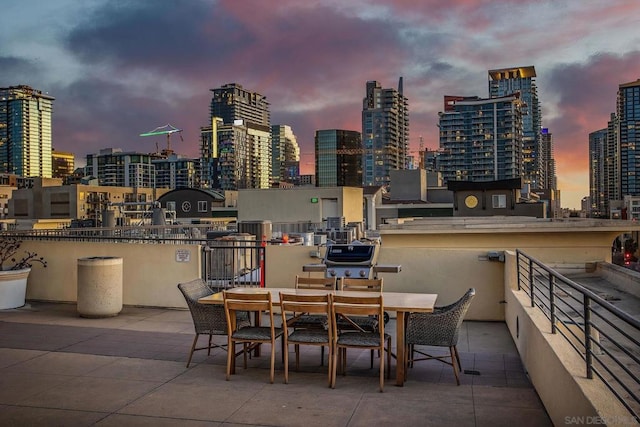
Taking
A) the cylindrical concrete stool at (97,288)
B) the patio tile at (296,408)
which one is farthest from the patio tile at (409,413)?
the cylindrical concrete stool at (97,288)

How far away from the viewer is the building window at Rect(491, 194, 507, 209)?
52375mm

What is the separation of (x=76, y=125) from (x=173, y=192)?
17843 mm

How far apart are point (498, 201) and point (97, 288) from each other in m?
46.1

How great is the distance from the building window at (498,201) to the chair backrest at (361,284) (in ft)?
152

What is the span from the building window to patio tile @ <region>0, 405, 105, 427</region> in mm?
50027

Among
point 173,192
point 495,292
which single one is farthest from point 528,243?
point 173,192

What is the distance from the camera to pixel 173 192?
2901 inches

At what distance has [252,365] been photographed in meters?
7.70

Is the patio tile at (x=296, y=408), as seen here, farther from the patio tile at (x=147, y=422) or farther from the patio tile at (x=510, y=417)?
the patio tile at (x=510, y=417)

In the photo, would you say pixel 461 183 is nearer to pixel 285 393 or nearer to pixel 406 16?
pixel 406 16

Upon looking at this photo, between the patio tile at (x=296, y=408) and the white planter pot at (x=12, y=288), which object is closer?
the patio tile at (x=296, y=408)

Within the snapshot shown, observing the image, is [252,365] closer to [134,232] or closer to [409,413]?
[409,413]

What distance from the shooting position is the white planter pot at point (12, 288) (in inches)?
465

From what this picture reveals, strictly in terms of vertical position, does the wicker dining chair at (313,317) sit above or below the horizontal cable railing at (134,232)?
below
